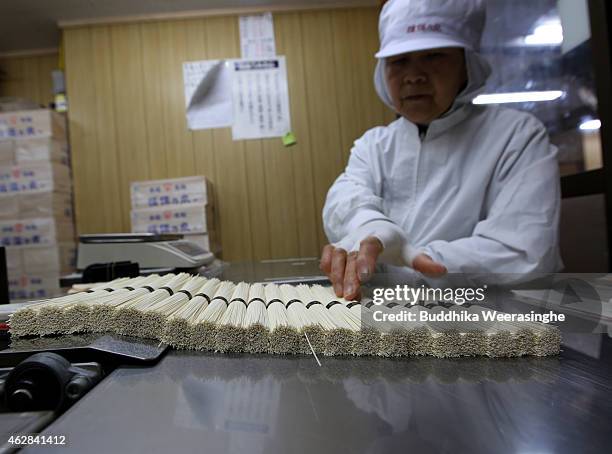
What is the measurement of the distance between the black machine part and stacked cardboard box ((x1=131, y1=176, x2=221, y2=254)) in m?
2.34

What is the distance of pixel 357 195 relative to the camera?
3.97 ft

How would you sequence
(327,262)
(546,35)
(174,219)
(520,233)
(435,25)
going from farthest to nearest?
(174,219)
(546,35)
(435,25)
(520,233)
(327,262)

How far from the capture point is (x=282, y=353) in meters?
0.46

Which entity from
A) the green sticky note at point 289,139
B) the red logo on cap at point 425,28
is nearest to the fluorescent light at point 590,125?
the red logo on cap at point 425,28

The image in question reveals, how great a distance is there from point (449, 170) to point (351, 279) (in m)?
0.70

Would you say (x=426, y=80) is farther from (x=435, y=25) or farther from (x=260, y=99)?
(x=260, y=99)

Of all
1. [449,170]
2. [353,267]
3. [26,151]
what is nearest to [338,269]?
[353,267]

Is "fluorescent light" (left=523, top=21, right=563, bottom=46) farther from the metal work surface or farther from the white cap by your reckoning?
the metal work surface

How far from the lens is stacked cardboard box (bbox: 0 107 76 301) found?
269 cm

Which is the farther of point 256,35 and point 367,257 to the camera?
point 256,35

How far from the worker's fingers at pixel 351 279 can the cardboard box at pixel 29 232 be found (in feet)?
8.68

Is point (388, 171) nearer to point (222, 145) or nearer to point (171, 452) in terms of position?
point (171, 452)

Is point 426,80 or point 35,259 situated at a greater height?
point 426,80

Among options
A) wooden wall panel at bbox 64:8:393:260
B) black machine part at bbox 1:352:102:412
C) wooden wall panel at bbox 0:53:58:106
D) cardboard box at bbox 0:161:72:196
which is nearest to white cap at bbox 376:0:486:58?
black machine part at bbox 1:352:102:412
